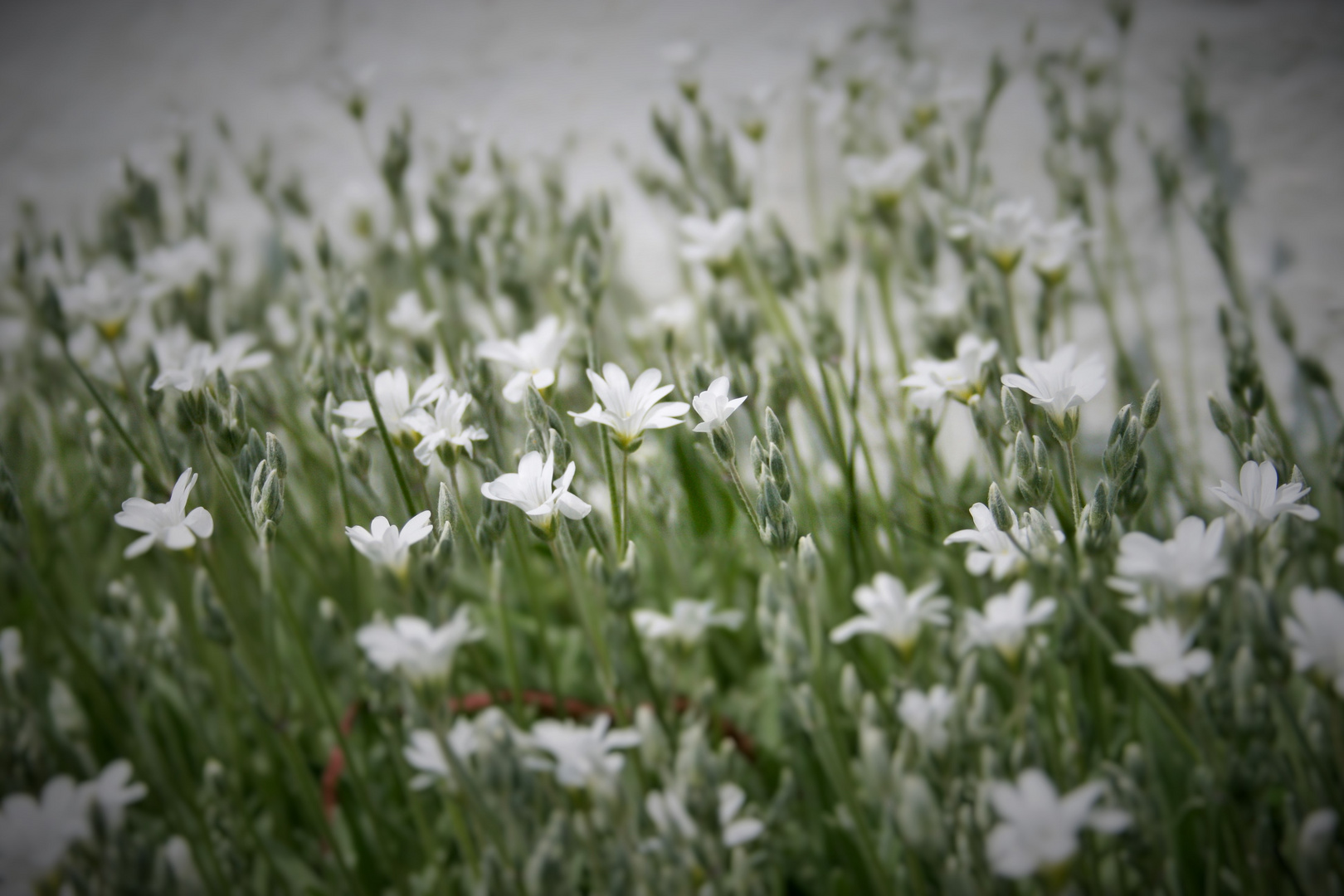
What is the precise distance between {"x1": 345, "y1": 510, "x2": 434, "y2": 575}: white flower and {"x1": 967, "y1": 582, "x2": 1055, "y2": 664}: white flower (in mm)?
378

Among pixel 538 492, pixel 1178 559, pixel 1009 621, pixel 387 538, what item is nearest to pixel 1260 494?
pixel 1178 559

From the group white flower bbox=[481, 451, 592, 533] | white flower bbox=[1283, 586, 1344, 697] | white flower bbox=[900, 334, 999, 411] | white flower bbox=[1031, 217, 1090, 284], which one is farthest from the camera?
white flower bbox=[1031, 217, 1090, 284]

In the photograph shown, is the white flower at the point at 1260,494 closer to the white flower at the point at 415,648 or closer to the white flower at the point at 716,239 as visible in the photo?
the white flower at the point at 415,648

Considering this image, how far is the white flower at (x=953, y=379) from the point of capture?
67 cm

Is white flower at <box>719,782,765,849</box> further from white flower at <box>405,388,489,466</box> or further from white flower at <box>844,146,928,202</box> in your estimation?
white flower at <box>844,146,928,202</box>

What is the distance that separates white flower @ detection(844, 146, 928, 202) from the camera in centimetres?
112

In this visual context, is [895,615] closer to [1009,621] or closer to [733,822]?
[1009,621]

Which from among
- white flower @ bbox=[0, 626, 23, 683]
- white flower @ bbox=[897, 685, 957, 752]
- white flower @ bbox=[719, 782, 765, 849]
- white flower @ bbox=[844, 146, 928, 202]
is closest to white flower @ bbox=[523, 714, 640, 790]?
white flower @ bbox=[719, 782, 765, 849]

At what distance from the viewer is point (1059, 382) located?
2.05 feet

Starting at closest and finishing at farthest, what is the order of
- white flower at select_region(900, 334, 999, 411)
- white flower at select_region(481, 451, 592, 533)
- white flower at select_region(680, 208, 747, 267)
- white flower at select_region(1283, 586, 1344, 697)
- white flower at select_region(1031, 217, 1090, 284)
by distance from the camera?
white flower at select_region(1283, 586, 1344, 697)
white flower at select_region(481, 451, 592, 533)
white flower at select_region(900, 334, 999, 411)
white flower at select_region(1031, 217, 1090, 284)
white flower at select_region(680, 208, 747, 267)

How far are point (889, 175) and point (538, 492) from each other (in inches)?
29.1

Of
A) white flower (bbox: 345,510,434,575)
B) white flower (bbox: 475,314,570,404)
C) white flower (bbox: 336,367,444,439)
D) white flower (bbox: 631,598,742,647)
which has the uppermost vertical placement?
white flower (bbox: 475,314,570,404)

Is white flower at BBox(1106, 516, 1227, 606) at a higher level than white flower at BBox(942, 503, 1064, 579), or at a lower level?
lower

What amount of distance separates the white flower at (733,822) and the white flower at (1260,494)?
0.36 m
